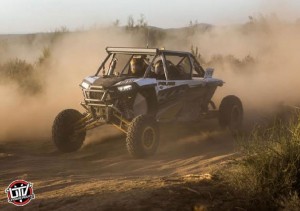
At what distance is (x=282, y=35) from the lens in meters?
24.2

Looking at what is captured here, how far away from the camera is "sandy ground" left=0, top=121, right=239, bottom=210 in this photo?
546 centimetres

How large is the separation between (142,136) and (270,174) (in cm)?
353

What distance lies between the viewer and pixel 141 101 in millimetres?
9492

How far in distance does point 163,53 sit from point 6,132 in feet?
15.2

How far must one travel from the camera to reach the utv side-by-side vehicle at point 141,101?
361 inches

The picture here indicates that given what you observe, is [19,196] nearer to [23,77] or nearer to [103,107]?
[103,107]

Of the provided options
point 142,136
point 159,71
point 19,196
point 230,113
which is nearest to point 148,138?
point 142,136

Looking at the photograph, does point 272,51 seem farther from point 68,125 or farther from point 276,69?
point 68,125

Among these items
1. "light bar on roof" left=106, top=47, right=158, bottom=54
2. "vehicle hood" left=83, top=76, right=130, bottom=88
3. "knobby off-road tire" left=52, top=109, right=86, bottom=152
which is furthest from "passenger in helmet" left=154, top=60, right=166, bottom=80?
"knobby off-road tire" left=52, top=109, right=86, bottom=152

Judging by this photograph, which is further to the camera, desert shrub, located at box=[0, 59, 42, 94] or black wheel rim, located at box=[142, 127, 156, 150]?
desert shrub, located at box=[0, 59, 42, 94]

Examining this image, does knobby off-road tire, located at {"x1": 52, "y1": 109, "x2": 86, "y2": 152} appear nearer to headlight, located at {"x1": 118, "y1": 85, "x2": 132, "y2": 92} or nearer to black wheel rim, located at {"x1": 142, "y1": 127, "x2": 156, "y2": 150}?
headlight, located at {"x1": 118, "y1": 85, "x2": 132, "y2": 92}

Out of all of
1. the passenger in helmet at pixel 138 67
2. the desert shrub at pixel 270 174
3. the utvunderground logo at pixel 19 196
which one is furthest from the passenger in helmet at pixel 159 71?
the utvunderground logo at pixel 19 196

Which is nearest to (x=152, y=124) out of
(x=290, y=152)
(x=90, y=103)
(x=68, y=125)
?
(x=90, y=103)

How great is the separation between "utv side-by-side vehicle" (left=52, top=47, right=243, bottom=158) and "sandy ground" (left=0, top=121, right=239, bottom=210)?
15.5 inches
